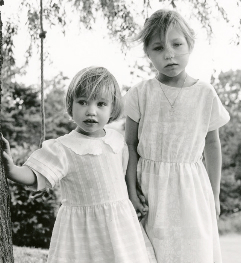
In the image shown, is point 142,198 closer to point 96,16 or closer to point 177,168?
point 177,168

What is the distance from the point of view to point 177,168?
1976 mm

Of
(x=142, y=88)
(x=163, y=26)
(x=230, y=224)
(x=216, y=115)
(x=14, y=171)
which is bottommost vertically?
(x=230, y=224)

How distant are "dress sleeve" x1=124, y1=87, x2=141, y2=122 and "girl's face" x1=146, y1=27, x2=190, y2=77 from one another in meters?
0.18

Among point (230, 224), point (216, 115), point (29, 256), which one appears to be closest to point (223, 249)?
point (230, 224)

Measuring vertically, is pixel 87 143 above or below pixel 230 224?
above

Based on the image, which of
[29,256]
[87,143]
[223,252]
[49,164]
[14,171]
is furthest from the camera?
[223,252]

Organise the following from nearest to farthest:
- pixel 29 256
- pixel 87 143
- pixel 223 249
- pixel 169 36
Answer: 1. pixel 87 143
2. pixel 169 36
3. pixel 29 256
4. pixel 223 249

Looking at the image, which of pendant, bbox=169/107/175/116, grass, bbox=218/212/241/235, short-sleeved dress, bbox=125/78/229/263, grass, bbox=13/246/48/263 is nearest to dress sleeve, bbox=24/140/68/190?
short-sleeved dress, bbox=125/78/229/263

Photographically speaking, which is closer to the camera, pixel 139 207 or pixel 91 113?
pixel 91 113

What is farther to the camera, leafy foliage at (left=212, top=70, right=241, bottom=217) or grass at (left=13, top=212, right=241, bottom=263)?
leafy foliage at (left=212, top=70, right=241, bottom=217)

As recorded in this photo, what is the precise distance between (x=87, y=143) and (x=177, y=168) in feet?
1.40

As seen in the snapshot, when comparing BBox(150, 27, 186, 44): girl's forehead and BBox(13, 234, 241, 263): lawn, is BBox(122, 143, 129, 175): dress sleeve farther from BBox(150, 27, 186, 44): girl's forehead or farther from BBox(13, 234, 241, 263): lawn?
BBox(13, 234, 241, 263): lawn

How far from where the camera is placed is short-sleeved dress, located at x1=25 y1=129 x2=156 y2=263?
5.71ft

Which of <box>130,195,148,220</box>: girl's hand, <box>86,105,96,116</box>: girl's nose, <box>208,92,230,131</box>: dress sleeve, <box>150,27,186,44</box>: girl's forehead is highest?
<box>150,27,186,44</box>: girl's forehead
